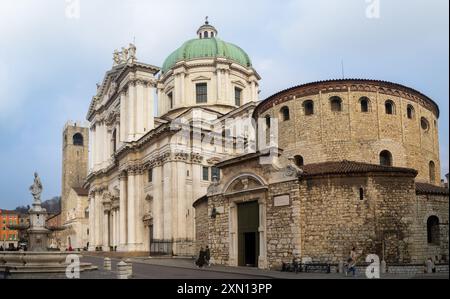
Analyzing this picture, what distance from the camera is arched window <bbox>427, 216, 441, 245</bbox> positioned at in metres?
25.8

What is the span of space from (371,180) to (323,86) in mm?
8828

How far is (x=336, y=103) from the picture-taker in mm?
31141

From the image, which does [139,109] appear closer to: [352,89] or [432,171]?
[352,89]

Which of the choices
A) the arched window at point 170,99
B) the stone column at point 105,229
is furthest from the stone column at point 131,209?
the arched window at point 170,99

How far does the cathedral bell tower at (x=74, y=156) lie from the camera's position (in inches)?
4163

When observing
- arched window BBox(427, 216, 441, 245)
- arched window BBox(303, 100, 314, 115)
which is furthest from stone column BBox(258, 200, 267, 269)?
arched window BBox(427, 216, 441, 245)

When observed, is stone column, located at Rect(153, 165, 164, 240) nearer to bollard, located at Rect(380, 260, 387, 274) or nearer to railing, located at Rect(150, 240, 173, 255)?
railing, located at Rect(150, 240, 173, 255)

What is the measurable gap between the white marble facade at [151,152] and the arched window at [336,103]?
18.5m

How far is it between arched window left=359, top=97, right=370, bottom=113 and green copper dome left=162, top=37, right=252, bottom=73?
102 ft

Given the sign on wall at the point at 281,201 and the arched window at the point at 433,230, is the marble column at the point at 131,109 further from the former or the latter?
the arched window at the point at 433,230

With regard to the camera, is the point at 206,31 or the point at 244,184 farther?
the point at 206,31

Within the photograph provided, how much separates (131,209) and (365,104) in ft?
91.7

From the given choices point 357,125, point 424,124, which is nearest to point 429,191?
point 357,125

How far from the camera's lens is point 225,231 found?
29188 mm
